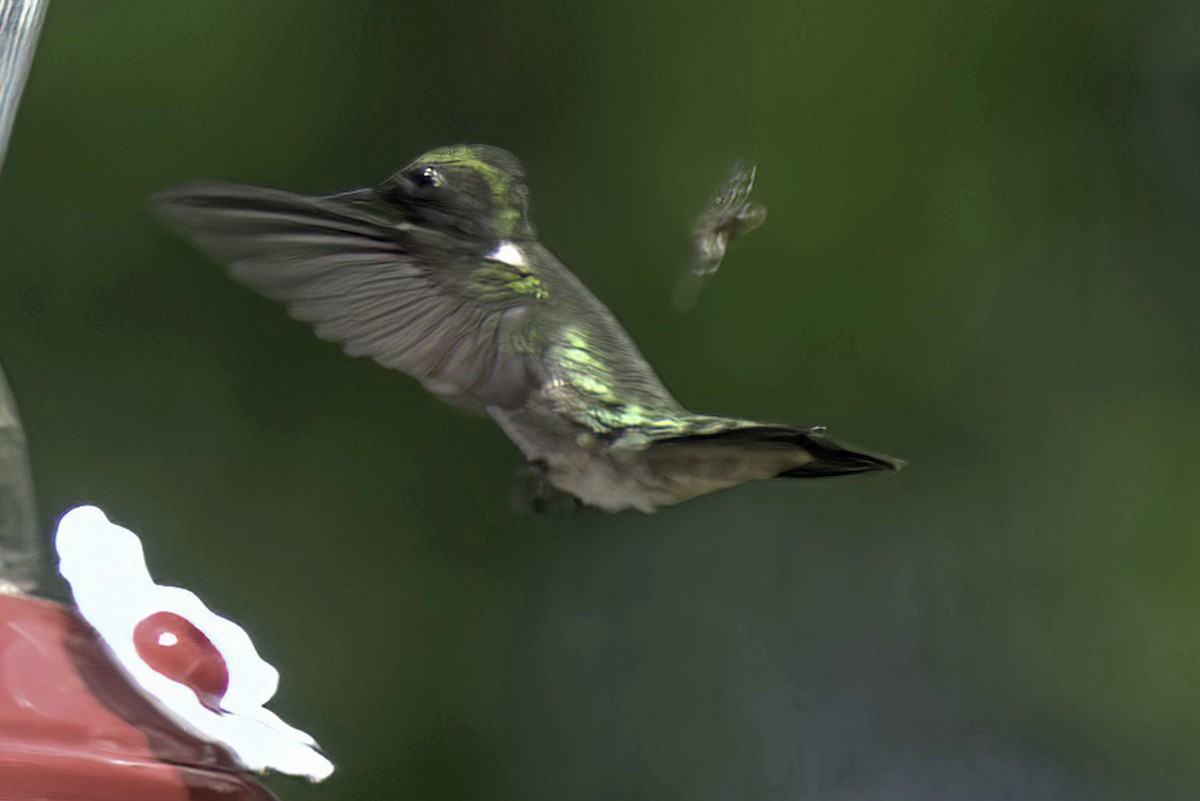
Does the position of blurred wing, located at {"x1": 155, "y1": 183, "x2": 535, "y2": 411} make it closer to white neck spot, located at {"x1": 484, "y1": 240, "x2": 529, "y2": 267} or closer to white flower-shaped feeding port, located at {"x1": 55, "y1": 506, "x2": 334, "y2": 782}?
white neck spot, located at {"x1": 484, "y1": 240, "x2": 529, "y2": 267}

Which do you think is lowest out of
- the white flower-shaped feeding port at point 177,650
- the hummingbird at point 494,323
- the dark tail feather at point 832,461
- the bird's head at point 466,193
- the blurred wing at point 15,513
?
the white flower-shaped feeding port at point 177,650

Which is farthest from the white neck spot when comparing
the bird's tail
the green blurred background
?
the green blurred background

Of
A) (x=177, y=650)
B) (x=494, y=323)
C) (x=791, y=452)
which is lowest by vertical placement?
(x=177, y=650)

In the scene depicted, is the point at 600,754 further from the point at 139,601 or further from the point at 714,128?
the point at 139,601

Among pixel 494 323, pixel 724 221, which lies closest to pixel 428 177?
pixel 494 323

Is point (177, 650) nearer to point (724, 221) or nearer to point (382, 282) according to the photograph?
point (382, 282)

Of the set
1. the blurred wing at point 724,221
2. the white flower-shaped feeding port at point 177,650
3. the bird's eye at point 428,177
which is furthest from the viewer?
the blurred wing at point 724,221

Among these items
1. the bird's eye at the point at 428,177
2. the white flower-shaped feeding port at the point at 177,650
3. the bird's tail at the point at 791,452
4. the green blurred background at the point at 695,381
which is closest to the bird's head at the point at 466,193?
the bird's eye at the point at 428,177

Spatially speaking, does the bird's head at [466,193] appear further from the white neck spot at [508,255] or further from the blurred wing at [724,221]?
the blurred wing at [724,221]
